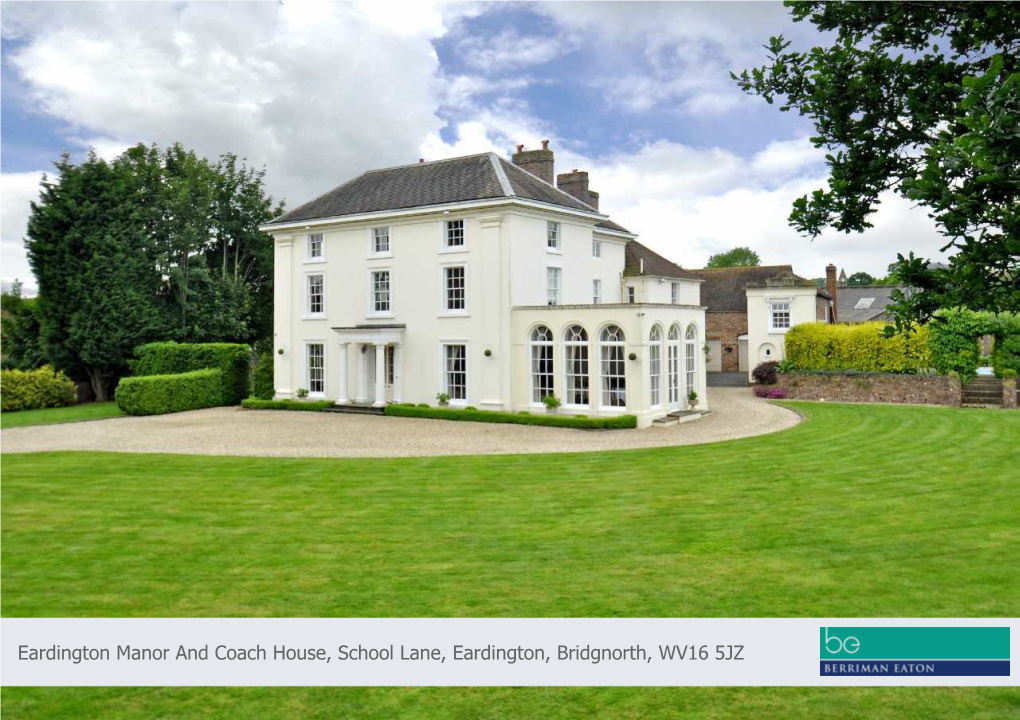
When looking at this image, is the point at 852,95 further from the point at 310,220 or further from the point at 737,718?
the point at 310,220

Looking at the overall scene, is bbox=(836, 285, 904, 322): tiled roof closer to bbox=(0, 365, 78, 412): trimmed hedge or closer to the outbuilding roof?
the outbuilding roof

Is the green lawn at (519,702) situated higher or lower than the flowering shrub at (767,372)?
lower

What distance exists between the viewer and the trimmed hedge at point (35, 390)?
3288 cm

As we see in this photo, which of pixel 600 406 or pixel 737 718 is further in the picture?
pixel 600 406

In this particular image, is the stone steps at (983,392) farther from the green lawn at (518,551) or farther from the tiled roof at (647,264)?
the tiled roof at (647,264)

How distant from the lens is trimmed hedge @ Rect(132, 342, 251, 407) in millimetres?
34031

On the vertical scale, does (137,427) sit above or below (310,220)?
below

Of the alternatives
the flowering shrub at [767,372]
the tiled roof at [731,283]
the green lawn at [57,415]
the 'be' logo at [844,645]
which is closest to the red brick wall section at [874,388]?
the flowering shrub at [767,372]

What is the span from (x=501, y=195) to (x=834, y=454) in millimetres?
14746

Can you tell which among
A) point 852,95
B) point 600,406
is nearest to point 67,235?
point 600,406

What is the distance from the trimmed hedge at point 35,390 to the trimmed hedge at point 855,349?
33802mm

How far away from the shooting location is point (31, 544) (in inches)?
436

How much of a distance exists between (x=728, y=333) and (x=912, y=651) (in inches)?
1808
